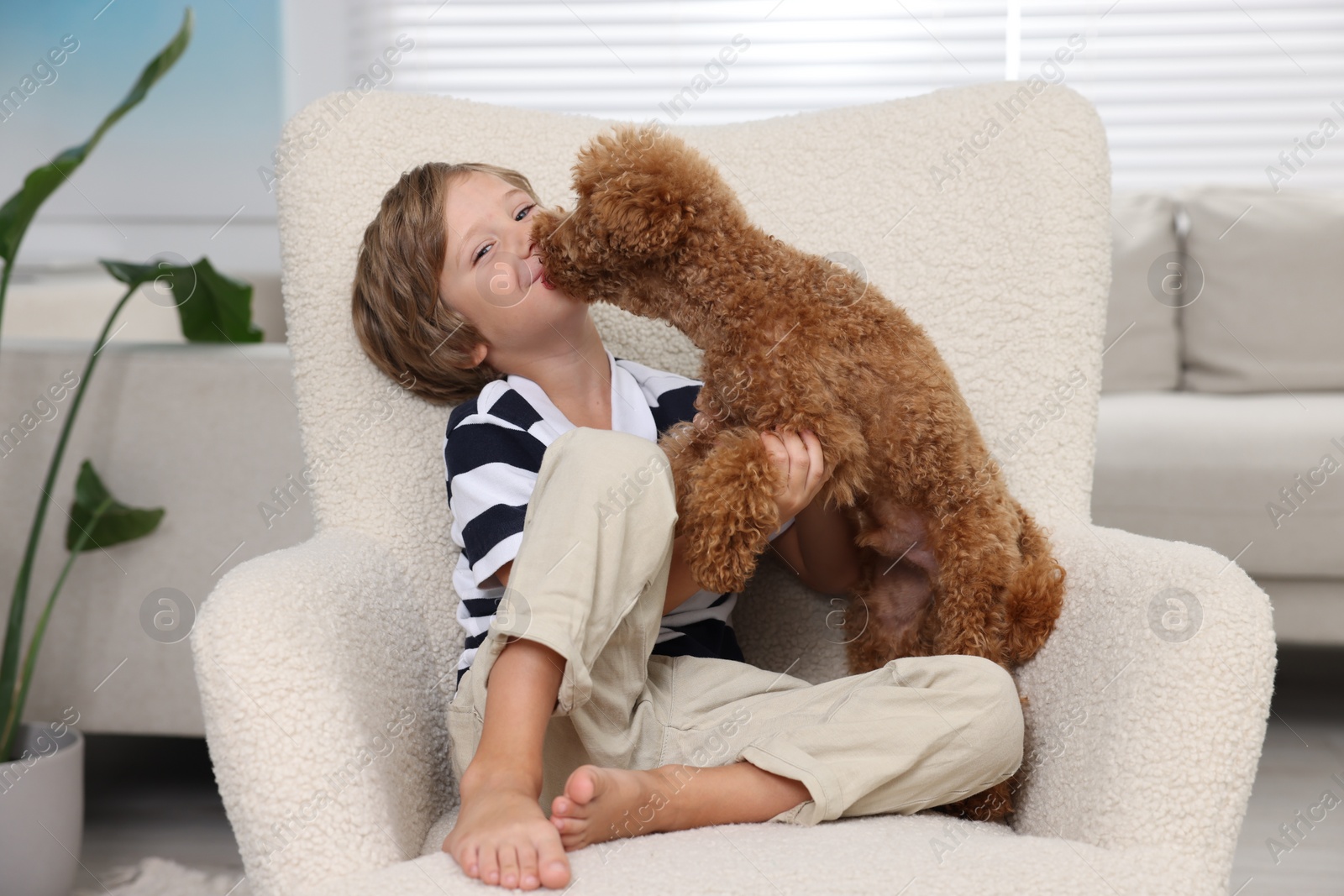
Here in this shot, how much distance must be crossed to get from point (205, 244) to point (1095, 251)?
190 centimetres

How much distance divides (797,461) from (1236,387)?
154cm

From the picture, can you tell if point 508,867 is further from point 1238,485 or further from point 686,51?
point 686,51

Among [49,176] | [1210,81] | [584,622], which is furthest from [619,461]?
[1210,81]

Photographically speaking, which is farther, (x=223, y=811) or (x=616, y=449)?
(x=223, y=811)

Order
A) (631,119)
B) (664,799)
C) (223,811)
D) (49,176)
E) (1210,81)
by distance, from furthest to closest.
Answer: (1210,81)
(631,119)
(223,811)
(49,176)
(664,799)

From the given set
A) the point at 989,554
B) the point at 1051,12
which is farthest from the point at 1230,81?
the point at 989,554

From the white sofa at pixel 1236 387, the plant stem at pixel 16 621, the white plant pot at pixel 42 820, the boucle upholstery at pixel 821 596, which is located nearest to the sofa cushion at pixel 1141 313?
the white sofa at pixel 1236 387

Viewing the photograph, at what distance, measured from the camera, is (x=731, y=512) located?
717 mm

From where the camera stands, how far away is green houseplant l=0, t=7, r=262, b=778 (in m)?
1.21

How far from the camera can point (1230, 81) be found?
7.53ft

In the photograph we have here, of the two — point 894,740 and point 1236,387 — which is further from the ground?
point 1236,387

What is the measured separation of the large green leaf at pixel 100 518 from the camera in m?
1.35

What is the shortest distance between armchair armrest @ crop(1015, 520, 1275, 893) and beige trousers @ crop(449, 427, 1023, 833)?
50 mm

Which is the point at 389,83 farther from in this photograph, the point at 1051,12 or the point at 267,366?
the point at 1051,12
